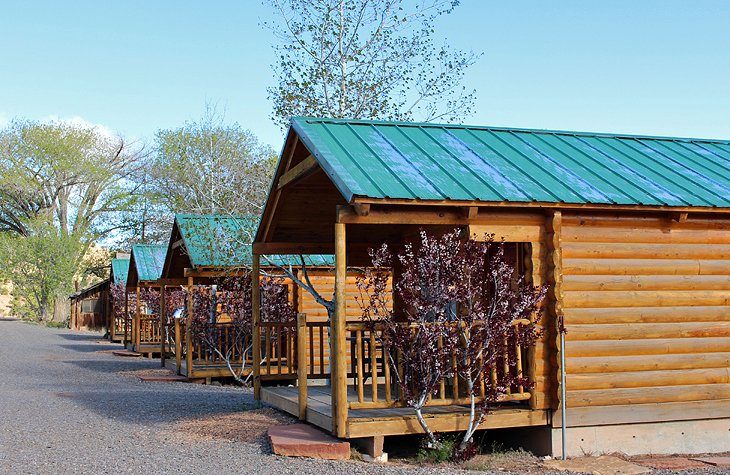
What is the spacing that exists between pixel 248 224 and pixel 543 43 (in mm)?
8512

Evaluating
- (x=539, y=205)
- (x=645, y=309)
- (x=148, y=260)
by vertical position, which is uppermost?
(x=148, y=260)

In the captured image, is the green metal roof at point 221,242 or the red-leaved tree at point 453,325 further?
the green metal roof at point 221,242

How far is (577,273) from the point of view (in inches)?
382

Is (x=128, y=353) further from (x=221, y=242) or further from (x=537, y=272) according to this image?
(x=537, y=272)

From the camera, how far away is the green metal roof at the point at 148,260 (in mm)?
27392

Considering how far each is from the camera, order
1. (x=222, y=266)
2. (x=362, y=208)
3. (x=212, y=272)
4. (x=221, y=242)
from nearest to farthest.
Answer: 1. (x=362, y=208)
2. (x=222, y=266)
3. (x=212, y=272)
4. (x=221, y=242)

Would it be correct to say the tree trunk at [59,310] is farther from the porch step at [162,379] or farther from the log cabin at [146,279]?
the porch step at [162,379]

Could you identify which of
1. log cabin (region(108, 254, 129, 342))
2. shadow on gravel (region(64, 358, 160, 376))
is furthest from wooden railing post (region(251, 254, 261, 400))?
log cabin (region(108, 254, 129, 342))

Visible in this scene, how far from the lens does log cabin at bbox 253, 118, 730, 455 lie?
9.07m

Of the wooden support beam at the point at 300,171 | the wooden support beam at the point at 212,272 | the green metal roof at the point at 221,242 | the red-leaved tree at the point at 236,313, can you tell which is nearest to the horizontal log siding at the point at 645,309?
the wooden support beam at the point at 300,171

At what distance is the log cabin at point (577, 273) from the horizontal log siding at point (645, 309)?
1 centimetres

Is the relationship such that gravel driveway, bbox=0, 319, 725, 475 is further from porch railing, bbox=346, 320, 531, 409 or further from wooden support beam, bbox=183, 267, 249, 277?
wooden support beam, bbox=183, 267, 249, 277

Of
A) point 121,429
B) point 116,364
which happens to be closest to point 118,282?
point 116,364

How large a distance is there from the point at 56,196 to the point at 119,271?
1953 centimetres
